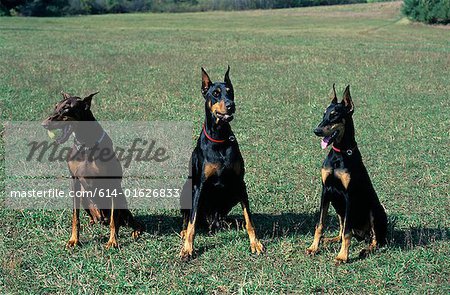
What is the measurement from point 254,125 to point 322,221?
6572mm

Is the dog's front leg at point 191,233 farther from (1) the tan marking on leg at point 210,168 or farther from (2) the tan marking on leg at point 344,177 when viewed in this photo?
(2) the tan marking on leg at point 344,177

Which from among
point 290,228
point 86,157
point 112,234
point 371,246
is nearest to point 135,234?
point 112,234

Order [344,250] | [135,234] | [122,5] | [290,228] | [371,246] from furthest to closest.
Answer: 1. [122,5]
2. [290,228]
3. [135,234]
4. [371,246]
5. [344,250]

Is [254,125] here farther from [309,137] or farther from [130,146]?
[130,146]

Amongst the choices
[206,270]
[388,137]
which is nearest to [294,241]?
[206,270]

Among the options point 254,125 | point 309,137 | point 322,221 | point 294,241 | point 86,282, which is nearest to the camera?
point 86,282

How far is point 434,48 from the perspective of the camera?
29.1 meters

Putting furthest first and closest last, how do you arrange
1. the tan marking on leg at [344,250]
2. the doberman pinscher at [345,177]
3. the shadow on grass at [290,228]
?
1. the shadow on grass at [290,228]
2. the tan marking on leg at [344,250]
3. the doberman pinscher at [345,177]

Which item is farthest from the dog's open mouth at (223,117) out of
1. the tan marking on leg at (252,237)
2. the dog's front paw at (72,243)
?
the dog's front paw at (72,243)

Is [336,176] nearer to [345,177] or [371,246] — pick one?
[345,177]

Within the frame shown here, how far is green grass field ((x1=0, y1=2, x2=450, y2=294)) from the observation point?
5133 mm

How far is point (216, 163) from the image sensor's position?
5438 millimetres

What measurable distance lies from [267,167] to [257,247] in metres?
3.29

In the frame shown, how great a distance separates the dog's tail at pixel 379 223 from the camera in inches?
218
